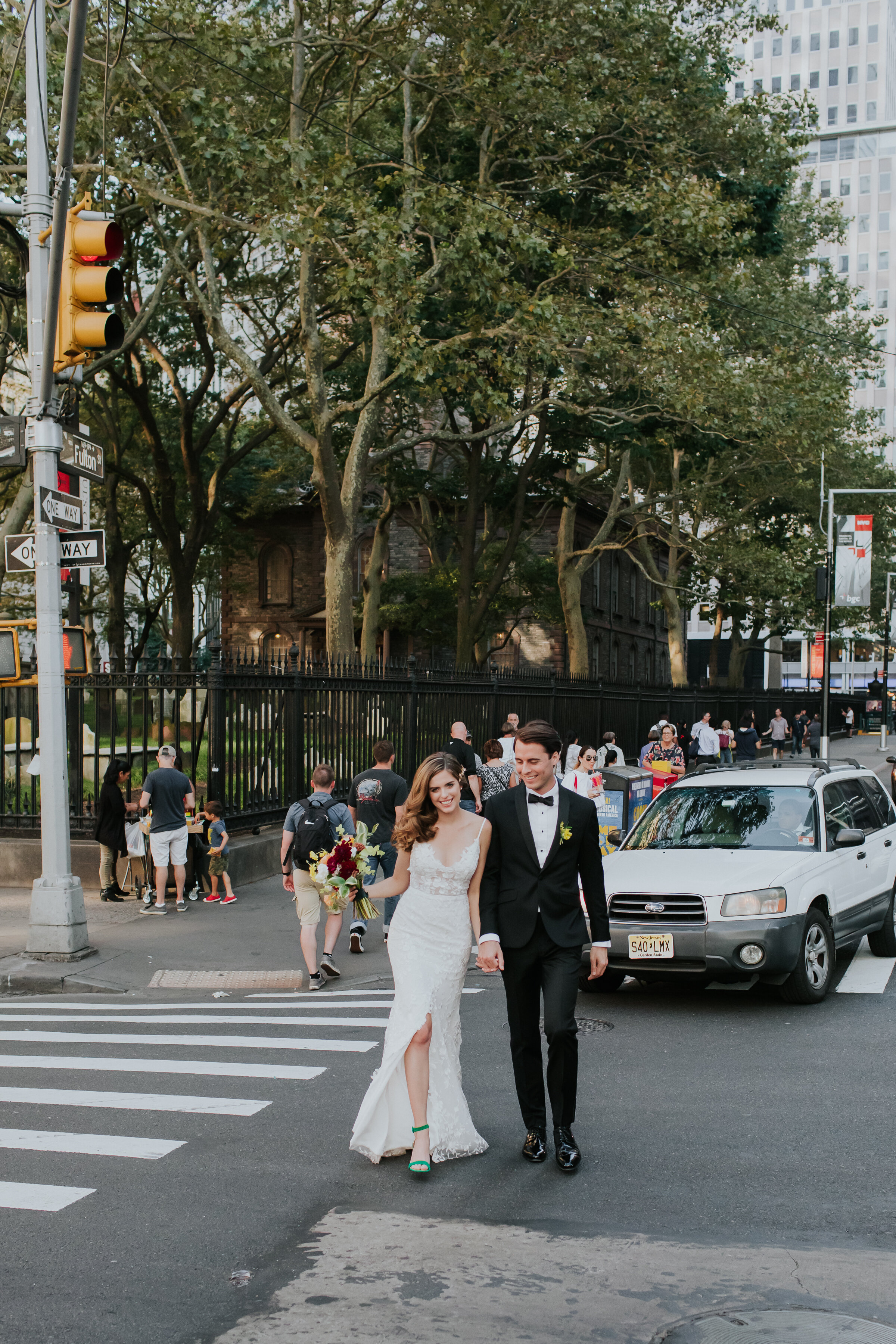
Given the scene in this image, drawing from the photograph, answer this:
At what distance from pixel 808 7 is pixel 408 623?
112779mm

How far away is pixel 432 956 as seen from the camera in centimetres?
562

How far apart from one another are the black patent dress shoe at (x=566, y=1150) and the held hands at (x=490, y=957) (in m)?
0.77

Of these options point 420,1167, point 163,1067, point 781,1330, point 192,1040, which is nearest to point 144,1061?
point 163,1067

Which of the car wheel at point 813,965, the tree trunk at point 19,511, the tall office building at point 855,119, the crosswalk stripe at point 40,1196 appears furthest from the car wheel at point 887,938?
the tall office building at point 855,119

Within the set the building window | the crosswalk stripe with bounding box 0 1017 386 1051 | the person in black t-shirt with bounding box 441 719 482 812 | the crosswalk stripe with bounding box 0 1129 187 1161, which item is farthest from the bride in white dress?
the building window

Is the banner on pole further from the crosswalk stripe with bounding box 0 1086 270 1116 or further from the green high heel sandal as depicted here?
the green high heel sandal

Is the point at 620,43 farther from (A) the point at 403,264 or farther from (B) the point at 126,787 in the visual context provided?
(B) the point at 126,787

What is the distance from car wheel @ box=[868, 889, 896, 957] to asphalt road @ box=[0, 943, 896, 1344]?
2.53 m

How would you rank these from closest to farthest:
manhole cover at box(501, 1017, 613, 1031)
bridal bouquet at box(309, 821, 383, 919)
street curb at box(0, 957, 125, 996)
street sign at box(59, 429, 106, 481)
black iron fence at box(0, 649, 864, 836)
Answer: bridal bouquet at box(309, 821, 383, 919), manhole cover at box(501, 1017, 613, 1031), street curb at box(0, 957, 125, 996), street sign at box(59, 429, 106, 481), black iron fence at box(0, 649, 864, 836)

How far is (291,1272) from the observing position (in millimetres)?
4465

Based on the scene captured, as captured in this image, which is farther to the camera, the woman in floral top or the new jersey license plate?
the woman in floral top

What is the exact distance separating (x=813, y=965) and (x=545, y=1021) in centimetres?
405

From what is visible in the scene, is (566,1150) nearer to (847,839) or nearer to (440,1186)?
(440,1186)

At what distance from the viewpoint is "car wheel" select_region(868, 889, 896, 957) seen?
35.9ft
